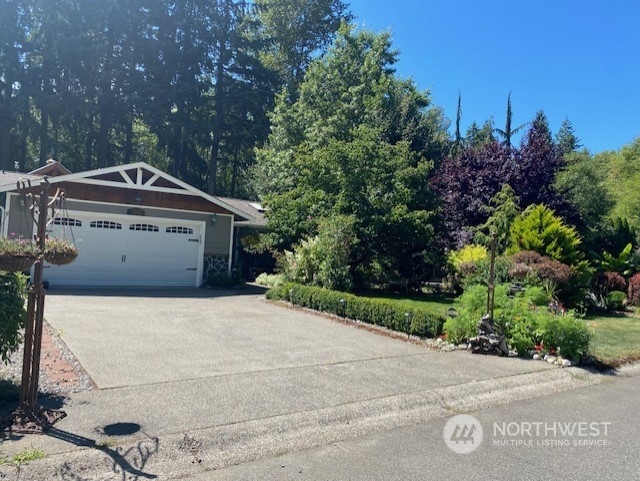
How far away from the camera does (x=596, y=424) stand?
5102 millimetres

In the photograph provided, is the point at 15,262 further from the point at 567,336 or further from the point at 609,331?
the point at 609,331

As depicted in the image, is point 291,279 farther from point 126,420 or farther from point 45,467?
point 45,467

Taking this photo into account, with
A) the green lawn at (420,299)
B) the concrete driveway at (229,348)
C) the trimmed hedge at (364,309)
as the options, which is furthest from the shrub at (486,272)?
the concrete driveway at (229,348)

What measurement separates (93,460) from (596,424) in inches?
189

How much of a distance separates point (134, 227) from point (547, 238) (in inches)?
484

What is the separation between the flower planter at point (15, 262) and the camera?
4242 millimetres

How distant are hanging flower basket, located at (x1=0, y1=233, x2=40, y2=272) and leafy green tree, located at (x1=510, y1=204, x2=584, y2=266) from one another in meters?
12.1

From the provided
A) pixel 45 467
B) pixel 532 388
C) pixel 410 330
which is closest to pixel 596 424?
pixel 532 388

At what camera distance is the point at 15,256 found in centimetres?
427

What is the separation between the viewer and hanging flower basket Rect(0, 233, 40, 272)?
4242 millimetres

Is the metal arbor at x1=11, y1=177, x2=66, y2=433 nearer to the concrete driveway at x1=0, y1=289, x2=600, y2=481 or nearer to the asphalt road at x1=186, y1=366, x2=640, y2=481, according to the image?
the concrete driveway at x1=0, y1=289, x2=600, y2=481

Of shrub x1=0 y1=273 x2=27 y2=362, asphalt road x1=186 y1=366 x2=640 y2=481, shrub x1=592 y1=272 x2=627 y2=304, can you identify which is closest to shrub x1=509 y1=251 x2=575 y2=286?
shrub x1=592 y1=272 x2=627 y2=304

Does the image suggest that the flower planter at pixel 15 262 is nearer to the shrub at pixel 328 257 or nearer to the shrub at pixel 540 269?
the shrub at pixel 328 257

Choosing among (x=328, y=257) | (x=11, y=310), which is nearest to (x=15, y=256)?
(x=11, y=310)
